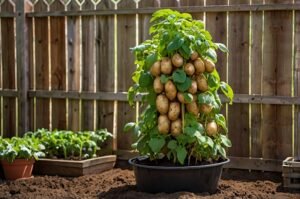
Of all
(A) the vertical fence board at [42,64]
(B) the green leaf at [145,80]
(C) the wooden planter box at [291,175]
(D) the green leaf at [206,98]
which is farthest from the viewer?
(A) the vertical fence board at [42,64]

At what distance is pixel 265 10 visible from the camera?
20.1 feet

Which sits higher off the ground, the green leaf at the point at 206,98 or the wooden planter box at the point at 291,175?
the green leaf at the point at 206,98

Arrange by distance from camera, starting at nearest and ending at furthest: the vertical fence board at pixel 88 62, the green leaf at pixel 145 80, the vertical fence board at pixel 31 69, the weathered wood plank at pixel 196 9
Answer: the green leaf at pixel 145 80 → the weathered wood plank at pixel 196 9 → the vertical fence board at pixel 88 62 → the vertical fence board at pixel 31 69

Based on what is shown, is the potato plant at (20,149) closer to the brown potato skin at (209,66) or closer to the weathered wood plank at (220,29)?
the weathered wood plank at (220,29)

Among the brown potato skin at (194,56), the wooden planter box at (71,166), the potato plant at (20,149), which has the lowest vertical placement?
the wooden planter box at (71,166)

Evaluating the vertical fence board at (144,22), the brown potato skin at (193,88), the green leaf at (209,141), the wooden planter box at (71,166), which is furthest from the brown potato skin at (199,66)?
the wooden planter box at (71,166)

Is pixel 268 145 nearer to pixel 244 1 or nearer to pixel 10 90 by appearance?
pixel 244 1

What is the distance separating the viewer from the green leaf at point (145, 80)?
16.7 ft

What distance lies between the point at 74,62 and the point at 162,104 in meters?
2.60

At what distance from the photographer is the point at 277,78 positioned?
6121 mm

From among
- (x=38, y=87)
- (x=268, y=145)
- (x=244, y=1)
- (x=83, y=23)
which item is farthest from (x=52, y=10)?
(x=268, y=145)

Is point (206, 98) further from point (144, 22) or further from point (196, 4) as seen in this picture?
point (144, 22)

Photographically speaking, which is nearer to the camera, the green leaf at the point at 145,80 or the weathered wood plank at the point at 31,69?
the green leaf at the point at 145,80

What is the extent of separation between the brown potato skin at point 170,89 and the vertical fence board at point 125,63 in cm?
197
